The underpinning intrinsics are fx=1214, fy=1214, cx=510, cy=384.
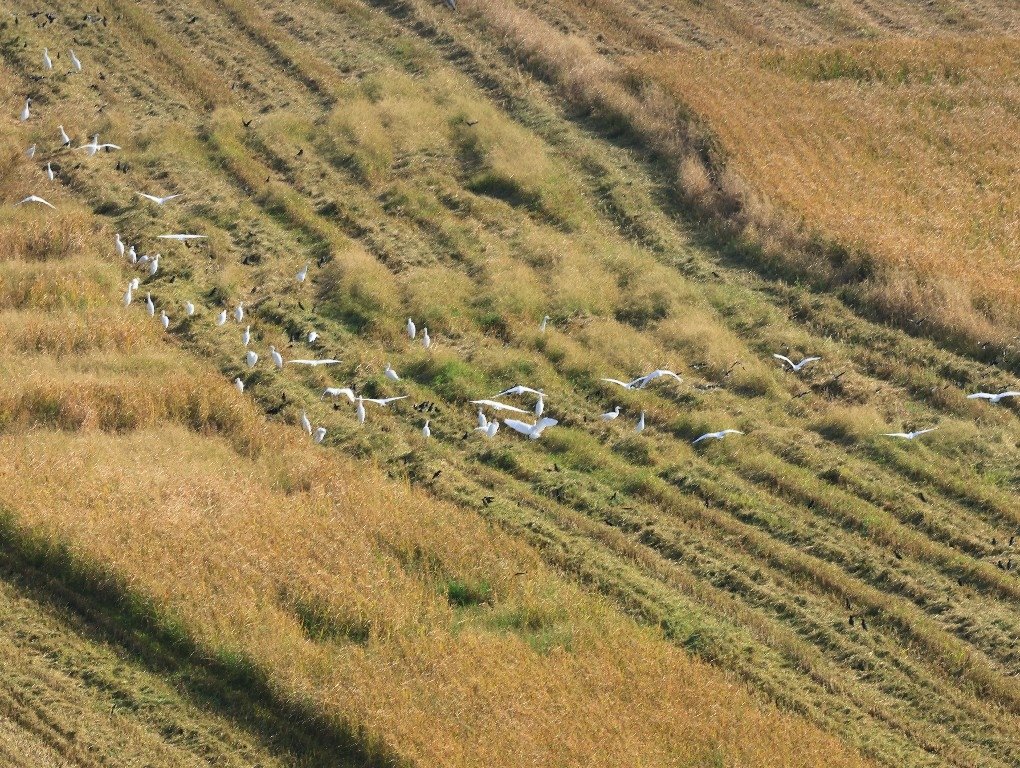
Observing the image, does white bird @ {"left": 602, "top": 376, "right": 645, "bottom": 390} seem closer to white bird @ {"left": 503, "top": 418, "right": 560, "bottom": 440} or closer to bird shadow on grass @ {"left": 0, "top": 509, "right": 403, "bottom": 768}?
white bird @ {"left": 503, "top": 418, "right": 560, "bottom": 440}

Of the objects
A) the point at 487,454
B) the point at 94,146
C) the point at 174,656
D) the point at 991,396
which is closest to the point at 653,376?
the point at 487,454

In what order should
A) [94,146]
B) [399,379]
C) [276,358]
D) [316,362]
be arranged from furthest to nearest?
[94,146], [399,379], [276,358], [316,362]

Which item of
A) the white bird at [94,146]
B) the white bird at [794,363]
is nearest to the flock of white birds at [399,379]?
the white bird at [794,363]

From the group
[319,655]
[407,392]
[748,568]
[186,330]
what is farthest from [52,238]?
[748,568]

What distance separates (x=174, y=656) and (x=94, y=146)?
1208 centimetres

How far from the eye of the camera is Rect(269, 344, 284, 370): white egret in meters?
16.1

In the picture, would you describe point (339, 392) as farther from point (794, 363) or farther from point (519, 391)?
point (794, 363)

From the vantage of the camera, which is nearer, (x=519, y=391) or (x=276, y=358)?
(x=519, y=391)

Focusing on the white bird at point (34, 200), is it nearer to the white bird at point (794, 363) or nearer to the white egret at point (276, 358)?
the white egret at point (276, 358)

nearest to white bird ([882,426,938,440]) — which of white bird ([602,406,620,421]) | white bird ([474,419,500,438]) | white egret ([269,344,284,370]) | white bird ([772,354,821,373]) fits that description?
white bird ([772,354,821,373])

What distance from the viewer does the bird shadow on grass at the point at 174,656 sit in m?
10.2

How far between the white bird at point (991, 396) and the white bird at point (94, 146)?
1399 centimetres

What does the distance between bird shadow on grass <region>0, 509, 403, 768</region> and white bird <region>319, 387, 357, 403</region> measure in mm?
4037

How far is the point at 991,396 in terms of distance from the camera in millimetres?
15945
